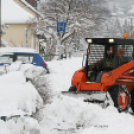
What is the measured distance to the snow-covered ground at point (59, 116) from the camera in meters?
6.08

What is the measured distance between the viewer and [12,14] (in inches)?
1480

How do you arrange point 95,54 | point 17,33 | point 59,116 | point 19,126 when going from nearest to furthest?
point 19,126, point 59,116, point 95,54, point 17,33

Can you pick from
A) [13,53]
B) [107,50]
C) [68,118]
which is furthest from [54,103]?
[13,53]

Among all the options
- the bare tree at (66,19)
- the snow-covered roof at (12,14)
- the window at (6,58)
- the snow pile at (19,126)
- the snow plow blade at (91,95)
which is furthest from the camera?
the snow-covered roof at (12,14)

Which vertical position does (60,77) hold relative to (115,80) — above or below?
below

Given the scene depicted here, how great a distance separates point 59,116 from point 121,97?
6.51 feet

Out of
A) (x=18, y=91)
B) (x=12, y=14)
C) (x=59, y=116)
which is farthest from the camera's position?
(x=12, y=14)

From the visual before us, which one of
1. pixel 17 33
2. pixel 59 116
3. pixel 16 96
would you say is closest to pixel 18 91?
pixel 16 96

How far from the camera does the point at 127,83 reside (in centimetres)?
952

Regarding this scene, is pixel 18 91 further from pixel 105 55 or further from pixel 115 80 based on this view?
pixel 105 55

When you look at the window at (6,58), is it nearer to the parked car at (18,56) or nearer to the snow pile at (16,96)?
the parked car at (18,56)

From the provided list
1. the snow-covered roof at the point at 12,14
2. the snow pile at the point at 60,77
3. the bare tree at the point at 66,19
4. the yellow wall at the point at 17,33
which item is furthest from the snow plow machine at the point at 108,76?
the yellow wall at the point at 17,33

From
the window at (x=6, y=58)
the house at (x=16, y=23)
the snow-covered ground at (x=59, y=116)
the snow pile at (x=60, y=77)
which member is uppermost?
the house at (x=16, y=23)

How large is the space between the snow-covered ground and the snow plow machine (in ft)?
1.08
